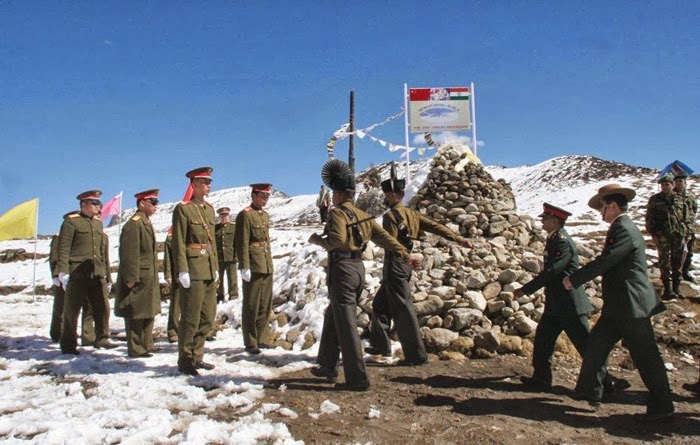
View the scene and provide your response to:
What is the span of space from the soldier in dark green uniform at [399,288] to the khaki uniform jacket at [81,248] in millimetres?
4639

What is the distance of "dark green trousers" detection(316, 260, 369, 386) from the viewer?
17.3ft

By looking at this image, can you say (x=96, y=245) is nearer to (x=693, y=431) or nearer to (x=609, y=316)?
(x=609, y=316)

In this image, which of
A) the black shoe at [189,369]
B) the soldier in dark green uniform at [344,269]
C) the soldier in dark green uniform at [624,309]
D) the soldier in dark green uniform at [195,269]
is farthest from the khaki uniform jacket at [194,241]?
the soldier in dark green uniform at [624,309]

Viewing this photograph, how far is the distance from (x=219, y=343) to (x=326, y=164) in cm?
404

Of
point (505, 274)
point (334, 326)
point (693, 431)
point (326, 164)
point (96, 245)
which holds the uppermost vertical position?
point (326, 164)

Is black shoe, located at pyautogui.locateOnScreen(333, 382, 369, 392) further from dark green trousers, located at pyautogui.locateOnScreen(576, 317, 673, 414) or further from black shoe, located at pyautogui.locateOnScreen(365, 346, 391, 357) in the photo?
dark green trousers, located at pyautogui.locateOnScreen(576, 317, 673, 414)

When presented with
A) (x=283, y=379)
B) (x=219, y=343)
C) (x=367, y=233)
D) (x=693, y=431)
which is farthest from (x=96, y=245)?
(x=693, y=431)

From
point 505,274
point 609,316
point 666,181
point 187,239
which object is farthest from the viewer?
point 666,181

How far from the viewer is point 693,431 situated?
431cm

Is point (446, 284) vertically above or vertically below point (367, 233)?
below

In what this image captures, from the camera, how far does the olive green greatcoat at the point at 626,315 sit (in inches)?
175

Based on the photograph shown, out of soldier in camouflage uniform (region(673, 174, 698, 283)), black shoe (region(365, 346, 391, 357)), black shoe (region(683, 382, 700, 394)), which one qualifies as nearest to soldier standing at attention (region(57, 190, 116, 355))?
black shoe (region(365, 346, 391, 357))

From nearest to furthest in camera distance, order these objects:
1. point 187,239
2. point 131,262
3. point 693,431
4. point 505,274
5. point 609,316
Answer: point 693,431 → point 609,316 → point 187,239 → point 131,262 → point 505,274

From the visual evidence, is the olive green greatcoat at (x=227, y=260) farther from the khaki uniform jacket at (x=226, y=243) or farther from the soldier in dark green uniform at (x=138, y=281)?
the soldier in dark green uniform at (x=138, y=281)
